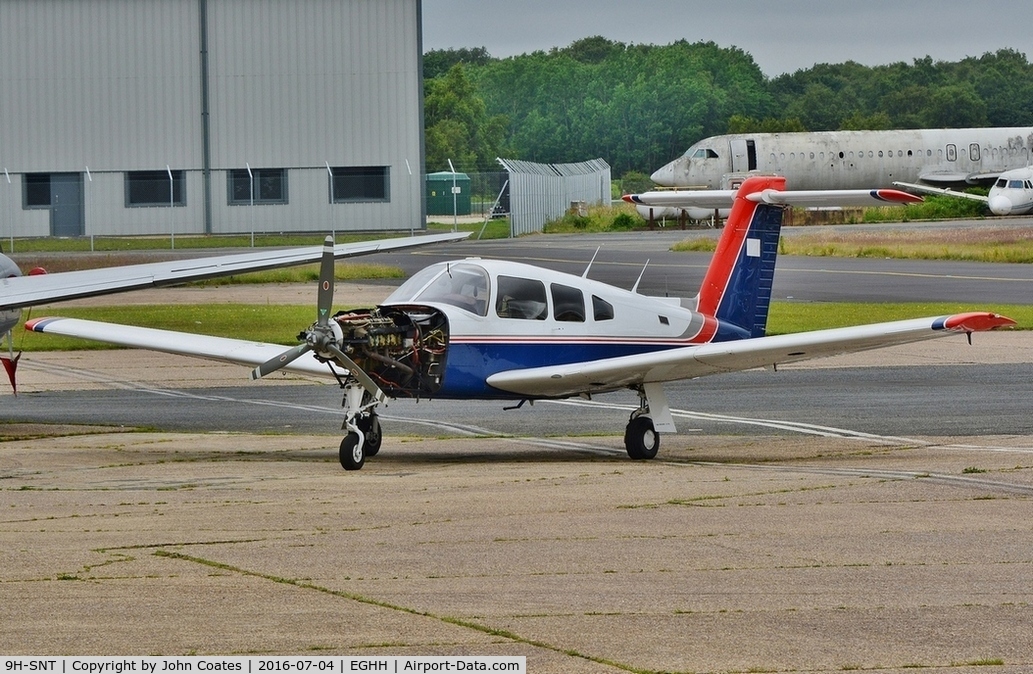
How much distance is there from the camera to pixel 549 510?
12.5 meters

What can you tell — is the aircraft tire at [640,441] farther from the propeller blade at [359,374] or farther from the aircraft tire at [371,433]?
the propeller blade at [359,374]

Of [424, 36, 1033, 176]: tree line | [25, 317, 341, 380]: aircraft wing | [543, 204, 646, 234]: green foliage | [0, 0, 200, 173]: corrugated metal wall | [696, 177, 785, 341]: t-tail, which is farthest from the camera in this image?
[424, 36, 1033, 176]: tree line

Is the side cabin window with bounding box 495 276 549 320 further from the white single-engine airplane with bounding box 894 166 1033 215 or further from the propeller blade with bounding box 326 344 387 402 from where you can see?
the white single-engine airplane with bounding box 894 166 1033 215

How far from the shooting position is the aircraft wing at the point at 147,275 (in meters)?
→ 17.9

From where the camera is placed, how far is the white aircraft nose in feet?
233

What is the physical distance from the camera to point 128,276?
61.2 feet

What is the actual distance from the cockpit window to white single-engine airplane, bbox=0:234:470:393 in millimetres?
2149

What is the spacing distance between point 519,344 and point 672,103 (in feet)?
394

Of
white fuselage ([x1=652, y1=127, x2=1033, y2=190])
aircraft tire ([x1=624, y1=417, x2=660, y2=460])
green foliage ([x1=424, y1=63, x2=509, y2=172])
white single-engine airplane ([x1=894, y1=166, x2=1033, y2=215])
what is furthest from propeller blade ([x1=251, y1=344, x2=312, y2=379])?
green foliage ([x1=424, y1=63, x2=509, y2=172])

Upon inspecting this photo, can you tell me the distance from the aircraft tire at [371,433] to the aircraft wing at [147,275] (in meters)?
3.06

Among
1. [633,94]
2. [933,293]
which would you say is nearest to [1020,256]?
[933,293]

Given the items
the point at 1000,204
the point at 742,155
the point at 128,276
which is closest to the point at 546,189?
the point at 742,155

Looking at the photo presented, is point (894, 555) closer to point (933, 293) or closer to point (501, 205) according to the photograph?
point (933, 293)

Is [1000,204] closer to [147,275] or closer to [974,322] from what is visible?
[147,275]
